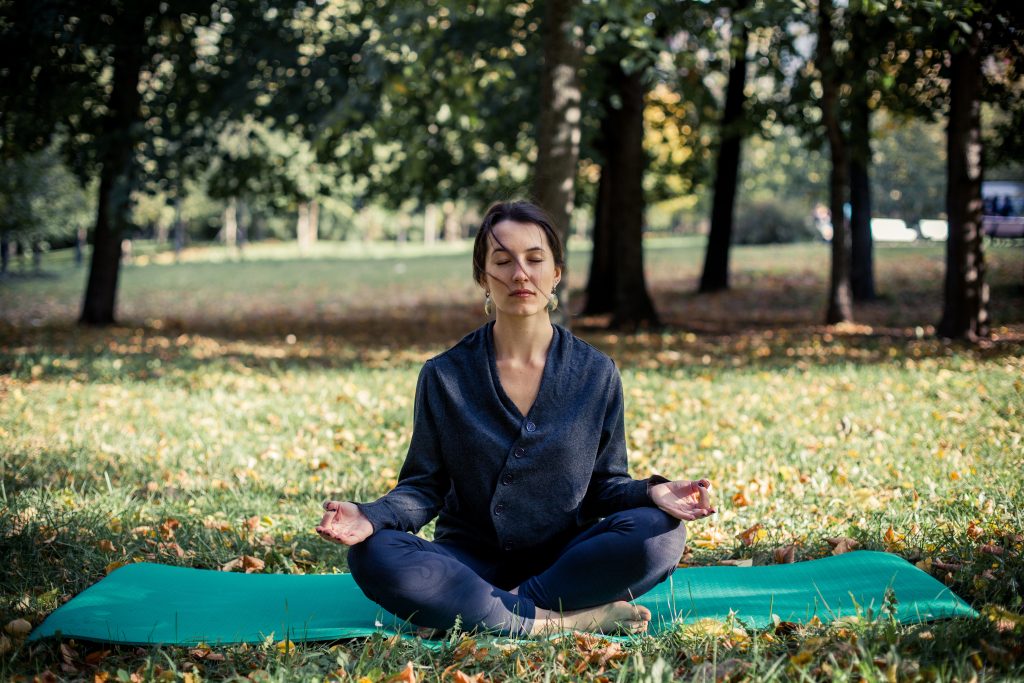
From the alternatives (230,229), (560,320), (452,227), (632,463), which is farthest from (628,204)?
(452,227)

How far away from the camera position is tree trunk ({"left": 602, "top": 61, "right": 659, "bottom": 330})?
1233cm

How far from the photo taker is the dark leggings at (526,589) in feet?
9.45

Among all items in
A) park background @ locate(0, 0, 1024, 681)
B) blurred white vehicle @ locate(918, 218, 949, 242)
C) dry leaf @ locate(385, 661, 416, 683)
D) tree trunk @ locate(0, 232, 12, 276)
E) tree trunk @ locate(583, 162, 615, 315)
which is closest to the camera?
dry leaf @ locate(385, 661, 416, 683)

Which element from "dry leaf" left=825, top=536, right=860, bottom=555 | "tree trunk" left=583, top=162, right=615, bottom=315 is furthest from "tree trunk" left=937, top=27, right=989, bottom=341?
"dry leaf" left=825, top=536, right=860, bottom=555

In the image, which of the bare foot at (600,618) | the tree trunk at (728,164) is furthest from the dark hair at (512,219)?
the tree trunk at (728,164)

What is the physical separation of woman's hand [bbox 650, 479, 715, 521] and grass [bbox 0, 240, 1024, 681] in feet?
1.37

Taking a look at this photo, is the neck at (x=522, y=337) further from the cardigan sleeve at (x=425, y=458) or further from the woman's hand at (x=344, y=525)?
the woman's hand at (x=344, y=525)

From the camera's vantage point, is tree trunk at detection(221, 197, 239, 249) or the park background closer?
the park background

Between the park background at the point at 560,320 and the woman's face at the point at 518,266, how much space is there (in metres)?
0.36

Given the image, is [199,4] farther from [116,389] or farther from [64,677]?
[64,677]

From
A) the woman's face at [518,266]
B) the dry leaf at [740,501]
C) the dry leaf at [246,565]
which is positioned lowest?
the dry leaf at [246,565]

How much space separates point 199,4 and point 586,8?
22.4ft

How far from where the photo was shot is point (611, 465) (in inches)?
128

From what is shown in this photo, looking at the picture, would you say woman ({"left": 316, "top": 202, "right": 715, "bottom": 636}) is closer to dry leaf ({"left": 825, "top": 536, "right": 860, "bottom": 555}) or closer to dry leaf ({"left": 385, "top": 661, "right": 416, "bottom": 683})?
dry leaf ({"left": 385, "top": 661, "right": 416, "bottom": 683})
